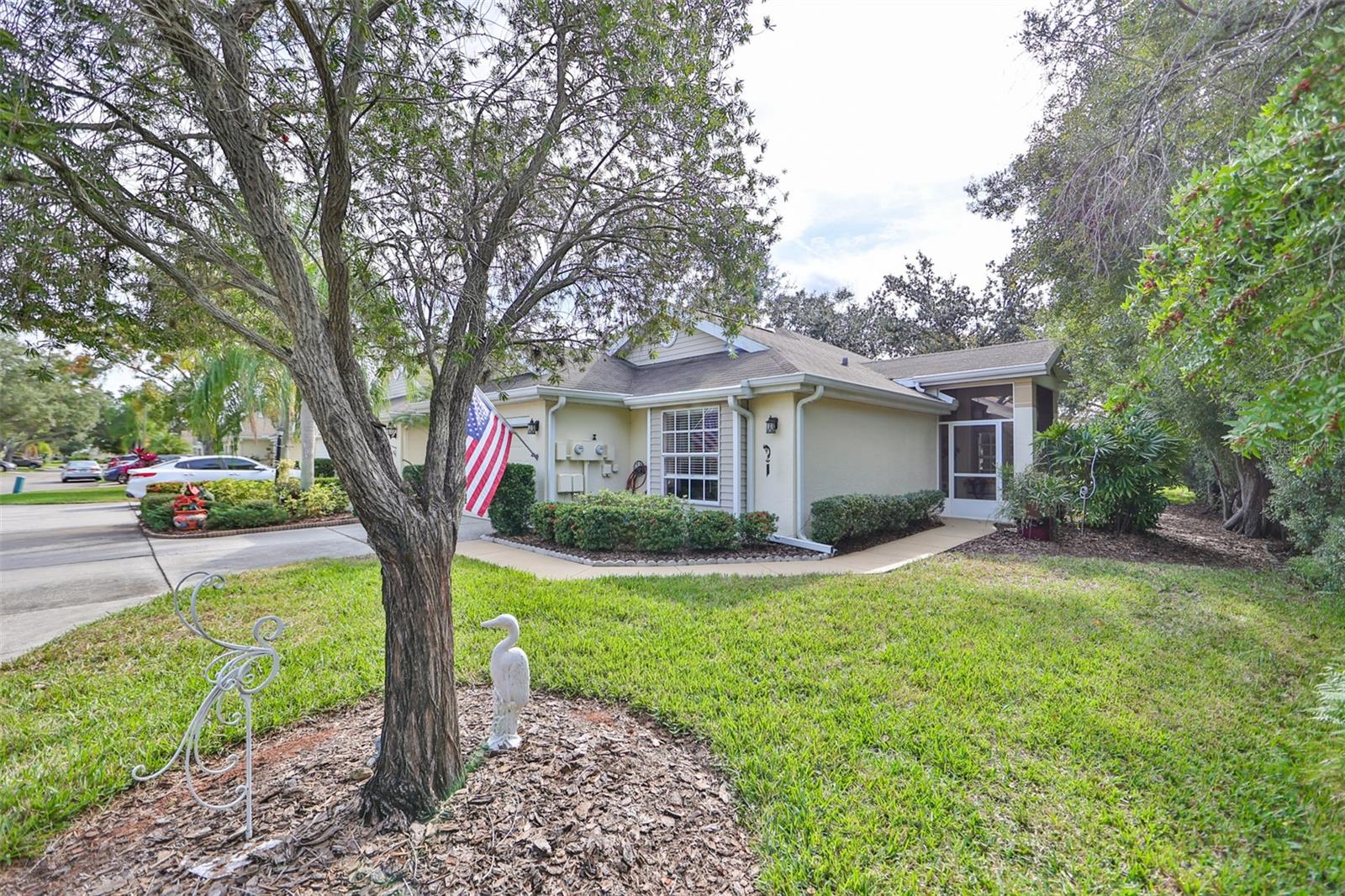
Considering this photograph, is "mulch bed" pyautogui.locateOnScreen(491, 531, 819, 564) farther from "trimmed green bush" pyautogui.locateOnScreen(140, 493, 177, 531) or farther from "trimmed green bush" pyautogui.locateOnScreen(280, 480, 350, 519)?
"trimmed green bush" pyautogui.locateOnScreen(140, 493, 177, 531)

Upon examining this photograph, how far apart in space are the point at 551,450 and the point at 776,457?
428 centimetres

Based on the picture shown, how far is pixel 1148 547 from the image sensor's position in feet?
29.8

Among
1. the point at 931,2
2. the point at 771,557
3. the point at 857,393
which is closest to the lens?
the point at 931,2

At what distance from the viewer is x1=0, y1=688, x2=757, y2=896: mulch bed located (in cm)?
220

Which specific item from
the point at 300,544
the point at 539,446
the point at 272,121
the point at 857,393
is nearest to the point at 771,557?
the point at 857,393

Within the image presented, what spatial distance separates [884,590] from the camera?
20.5 feet

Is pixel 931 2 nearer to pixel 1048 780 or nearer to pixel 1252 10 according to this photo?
pixel 1252 10

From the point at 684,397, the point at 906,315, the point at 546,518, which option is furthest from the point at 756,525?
the point at 906,315

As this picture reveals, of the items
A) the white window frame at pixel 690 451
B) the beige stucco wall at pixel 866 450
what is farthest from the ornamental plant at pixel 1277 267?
the white window frame at pixel 690 451

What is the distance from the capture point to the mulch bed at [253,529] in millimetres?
11242

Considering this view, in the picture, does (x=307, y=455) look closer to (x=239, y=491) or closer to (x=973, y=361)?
(x=239, y=491)

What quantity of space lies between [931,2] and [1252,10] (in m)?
2.91

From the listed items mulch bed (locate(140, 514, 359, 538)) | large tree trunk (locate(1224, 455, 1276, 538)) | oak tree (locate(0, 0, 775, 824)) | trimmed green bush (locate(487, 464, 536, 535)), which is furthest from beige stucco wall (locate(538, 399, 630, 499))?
large tree trunk (locate(1224, 455, 1276, 538))

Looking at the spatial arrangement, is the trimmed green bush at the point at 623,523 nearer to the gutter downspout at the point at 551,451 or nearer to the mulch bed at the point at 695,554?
the mulch bed at the point at 695,554
